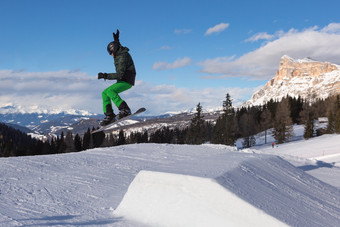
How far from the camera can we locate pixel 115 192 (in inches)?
294

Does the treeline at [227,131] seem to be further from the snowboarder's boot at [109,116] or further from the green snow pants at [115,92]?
the green snow pants at [115,92]

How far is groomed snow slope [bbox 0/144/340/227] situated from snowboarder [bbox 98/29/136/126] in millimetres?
1960

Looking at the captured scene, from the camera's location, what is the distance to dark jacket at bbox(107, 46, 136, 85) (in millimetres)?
5805

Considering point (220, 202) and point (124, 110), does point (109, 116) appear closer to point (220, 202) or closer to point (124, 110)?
point (124, 110)

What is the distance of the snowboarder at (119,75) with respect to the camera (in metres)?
5.80

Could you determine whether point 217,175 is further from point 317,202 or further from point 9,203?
point 9,203

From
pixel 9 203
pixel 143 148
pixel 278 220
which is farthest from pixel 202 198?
pixel 143 148

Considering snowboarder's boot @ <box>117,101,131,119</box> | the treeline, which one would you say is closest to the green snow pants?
snowboarder's boot @ <box>117,101,131,119</box>

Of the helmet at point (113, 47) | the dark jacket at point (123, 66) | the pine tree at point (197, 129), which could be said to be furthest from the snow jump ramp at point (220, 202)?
the pine tree at point (197, 129)

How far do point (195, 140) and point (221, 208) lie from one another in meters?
49.9

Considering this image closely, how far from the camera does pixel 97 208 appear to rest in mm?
6043

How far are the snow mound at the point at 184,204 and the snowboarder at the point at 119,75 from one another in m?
2.02

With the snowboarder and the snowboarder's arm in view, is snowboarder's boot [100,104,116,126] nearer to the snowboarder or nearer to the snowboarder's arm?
the snowboarder

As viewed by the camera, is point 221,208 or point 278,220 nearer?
point 278,220
